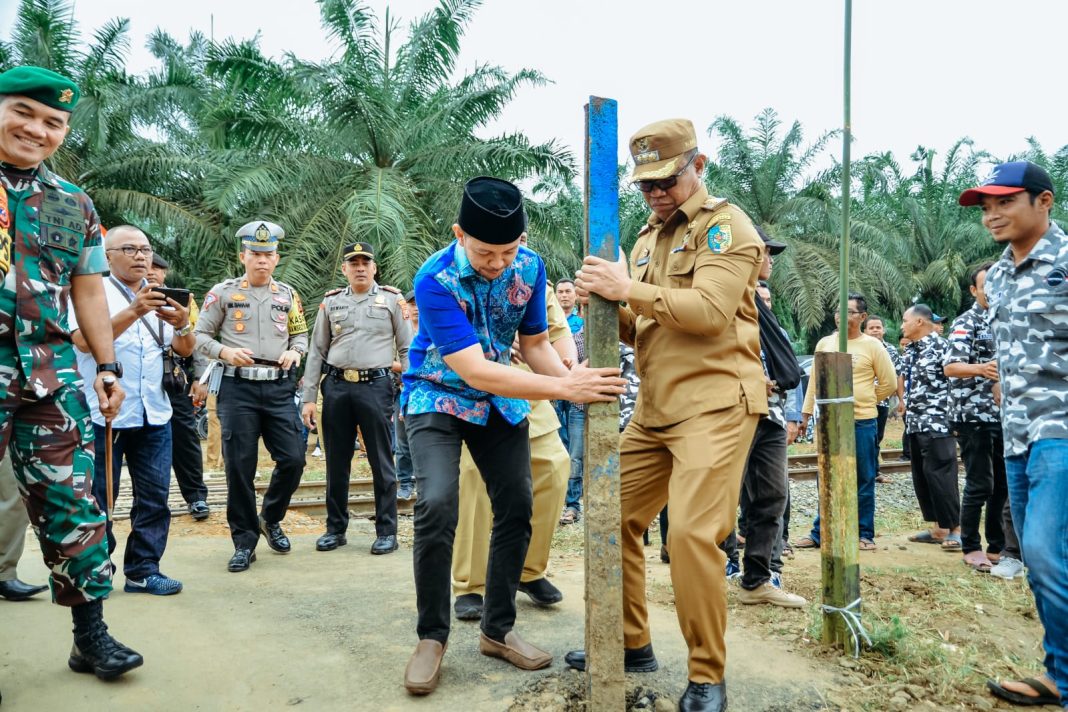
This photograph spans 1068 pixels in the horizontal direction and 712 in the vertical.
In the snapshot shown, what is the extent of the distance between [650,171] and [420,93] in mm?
16708

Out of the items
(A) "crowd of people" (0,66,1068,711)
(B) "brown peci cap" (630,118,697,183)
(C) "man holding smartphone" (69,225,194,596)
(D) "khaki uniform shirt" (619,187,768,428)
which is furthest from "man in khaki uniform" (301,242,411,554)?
(B) "brown peci cap" (630,118,697,183)

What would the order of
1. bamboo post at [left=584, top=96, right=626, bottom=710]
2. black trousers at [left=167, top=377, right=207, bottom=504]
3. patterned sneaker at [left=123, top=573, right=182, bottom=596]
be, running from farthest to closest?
black trousers at [left=167, top=377, right=207, bottom=504]
patterned sneaker at [left=123, top=573, right=182, bottom=596]
bamboo post at [left=584, top=96, right=626, bottom=710]

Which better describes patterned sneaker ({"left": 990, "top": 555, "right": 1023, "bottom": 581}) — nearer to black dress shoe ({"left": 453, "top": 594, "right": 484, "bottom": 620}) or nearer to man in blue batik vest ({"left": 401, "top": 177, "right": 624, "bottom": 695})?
black dress shoe ({"left": 453, "top": 594, "right": 484, "bottom": 620})

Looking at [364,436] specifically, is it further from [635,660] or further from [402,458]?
[635,660]

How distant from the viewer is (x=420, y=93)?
62.1ft

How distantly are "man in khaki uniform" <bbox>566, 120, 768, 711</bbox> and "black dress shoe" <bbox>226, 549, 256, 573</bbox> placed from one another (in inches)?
110

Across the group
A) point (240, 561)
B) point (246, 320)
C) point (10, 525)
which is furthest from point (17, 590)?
point (246, 320)

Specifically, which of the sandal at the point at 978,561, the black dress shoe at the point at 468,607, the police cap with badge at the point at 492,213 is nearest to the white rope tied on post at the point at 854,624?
the black dress shoe at the point at 468,607

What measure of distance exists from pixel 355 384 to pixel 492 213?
3.20 meters

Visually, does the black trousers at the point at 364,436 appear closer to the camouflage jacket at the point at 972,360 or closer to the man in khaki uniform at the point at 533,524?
the man in khaki uniform at the point at 533,524

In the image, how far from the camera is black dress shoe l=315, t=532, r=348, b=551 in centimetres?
611

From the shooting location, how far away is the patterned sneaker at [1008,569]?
5953 millimetres

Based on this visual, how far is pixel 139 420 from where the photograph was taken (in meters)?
4.82

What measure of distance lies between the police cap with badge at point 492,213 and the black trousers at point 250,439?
281 cm
